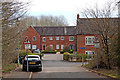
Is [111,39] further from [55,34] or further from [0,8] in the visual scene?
[55,34]

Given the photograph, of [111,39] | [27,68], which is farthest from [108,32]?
[27,68]

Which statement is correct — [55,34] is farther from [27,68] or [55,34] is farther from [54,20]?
[27,68]

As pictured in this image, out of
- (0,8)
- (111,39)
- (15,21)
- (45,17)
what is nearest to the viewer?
(0,8)

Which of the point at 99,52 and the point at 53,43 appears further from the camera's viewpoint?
the point at 53,43

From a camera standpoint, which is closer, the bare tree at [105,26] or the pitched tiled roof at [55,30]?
the bare tree at [105,26]

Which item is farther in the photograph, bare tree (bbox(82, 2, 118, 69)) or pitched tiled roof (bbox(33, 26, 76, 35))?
pitched tiled roof (bbox(33, 26, 76, 35))

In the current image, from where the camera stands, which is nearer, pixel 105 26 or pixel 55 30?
pixel 105 26

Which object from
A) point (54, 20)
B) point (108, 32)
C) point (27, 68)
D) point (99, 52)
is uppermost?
point (54, 20)

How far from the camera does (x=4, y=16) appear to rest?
9938 mm

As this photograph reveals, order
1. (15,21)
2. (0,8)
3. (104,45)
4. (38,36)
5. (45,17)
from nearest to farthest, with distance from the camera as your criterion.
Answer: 1. (0,8)
2. (15,21)
3. (104,45)
4. (38,36)
5. (45,17)

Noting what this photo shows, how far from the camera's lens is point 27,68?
57.5 feet

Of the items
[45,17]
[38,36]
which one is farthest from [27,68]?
[45,17]

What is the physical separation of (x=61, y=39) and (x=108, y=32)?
156 ft

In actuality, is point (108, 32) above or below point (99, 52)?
above
